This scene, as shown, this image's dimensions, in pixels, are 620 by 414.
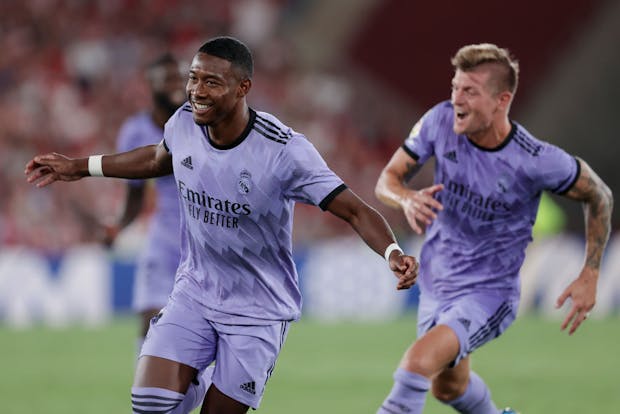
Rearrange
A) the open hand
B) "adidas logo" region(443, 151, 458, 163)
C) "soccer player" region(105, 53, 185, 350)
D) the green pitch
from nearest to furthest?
1. the open hand
2. "adidas logo" region(443, 151, 458, 163)
3. "soccer player" region(105, 53, 185, 350)
4. the green pitch

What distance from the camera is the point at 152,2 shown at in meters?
23.5

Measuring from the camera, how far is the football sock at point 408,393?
6.70 metres

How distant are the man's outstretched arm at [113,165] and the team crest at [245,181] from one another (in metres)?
0.55

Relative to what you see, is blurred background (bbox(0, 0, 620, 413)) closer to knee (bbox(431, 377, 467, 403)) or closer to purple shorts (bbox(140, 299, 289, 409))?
knee (bbox(431, 377, 467, 403))

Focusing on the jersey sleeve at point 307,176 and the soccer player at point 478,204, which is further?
the soccer player at point 478,204

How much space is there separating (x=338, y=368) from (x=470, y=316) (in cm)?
582

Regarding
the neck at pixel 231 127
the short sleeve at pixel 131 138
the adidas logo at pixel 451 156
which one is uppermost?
the short sleeve at pixel 131 138

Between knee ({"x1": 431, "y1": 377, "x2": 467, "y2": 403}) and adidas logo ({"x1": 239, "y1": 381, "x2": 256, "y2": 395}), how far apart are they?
175 centimetres

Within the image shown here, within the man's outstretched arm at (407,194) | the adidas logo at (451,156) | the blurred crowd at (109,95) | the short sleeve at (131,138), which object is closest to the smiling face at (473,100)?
the adidas logo at (451,156)

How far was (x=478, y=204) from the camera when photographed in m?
7.31

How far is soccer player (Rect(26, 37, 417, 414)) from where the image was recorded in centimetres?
601

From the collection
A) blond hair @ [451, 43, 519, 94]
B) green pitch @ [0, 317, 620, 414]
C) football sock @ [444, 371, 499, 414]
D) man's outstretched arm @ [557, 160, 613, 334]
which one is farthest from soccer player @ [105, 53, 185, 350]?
man's outstretched arm @ [557, 160, 613, 334]

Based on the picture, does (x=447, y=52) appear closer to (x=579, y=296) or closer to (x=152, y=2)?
(x=152, y=2)

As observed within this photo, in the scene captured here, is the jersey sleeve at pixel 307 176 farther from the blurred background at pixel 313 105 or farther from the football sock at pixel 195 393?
the blurred background at pixel 313 105
